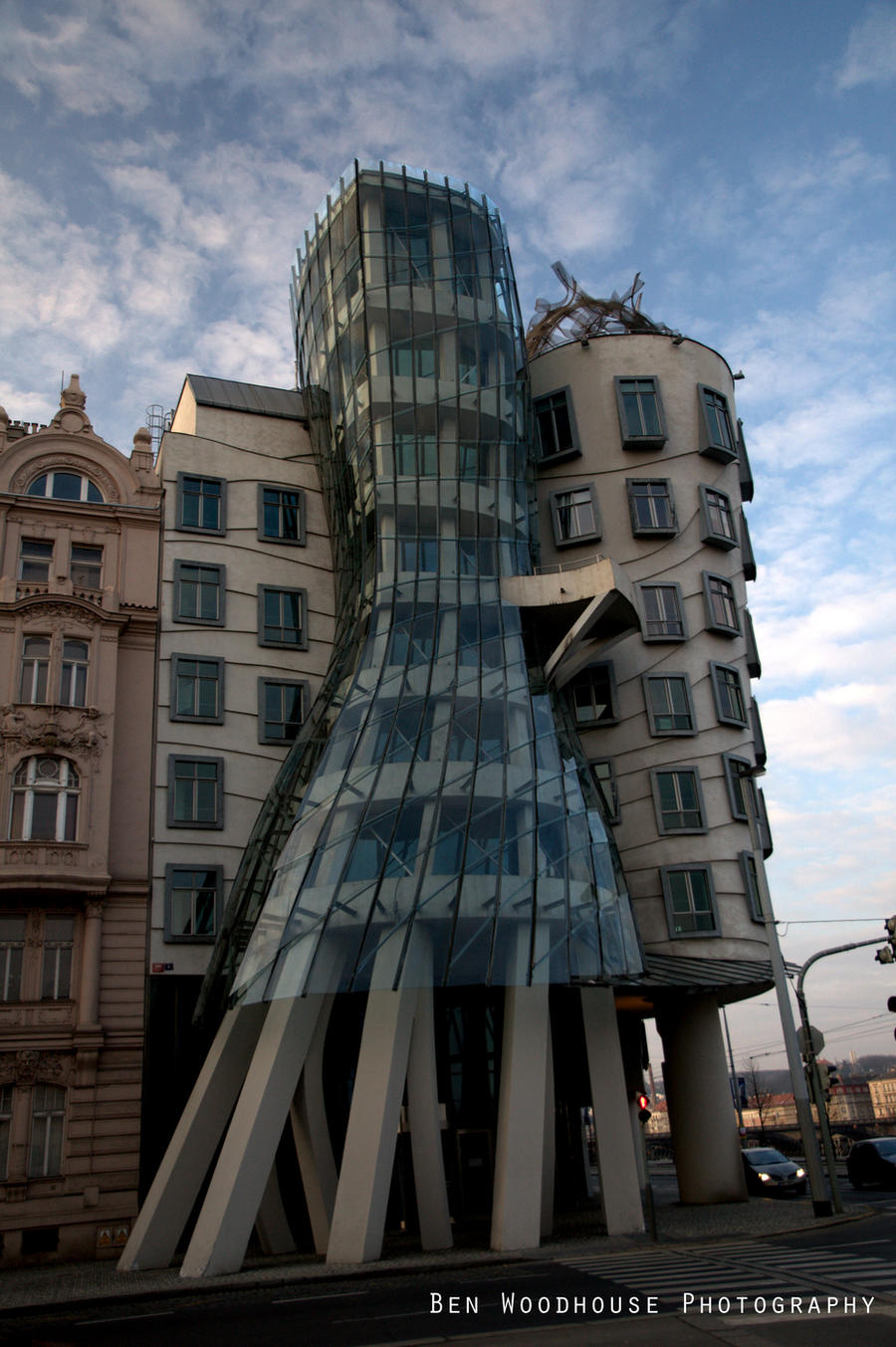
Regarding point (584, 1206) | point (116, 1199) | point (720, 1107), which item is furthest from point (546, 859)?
point (584, 1206)

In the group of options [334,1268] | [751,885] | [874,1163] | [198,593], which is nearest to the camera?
[334,1268]

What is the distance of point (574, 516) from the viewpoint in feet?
113

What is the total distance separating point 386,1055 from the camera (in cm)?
2020

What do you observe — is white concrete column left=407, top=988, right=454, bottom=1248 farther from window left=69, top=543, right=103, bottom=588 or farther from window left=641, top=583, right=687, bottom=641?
window left=69, top=543, right=103, bottom=588

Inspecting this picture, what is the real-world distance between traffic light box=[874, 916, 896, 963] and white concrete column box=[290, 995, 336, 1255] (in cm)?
1193

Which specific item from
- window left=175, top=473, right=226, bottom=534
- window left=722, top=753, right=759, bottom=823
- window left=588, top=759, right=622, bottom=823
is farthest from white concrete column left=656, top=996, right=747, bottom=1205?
window left=175, top=473, right=226, bottom=534

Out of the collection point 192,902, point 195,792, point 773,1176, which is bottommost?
point 773,1176

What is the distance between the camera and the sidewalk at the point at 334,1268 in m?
17.3

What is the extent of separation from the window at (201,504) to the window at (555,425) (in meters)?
10.5

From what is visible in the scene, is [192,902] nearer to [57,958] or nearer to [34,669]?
[57,958]

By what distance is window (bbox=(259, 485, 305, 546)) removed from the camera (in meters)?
34.3

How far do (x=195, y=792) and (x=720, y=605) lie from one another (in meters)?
16.9

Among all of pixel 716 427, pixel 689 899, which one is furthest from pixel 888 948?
pixel 716 427

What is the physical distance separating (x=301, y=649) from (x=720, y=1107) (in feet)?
58.5
